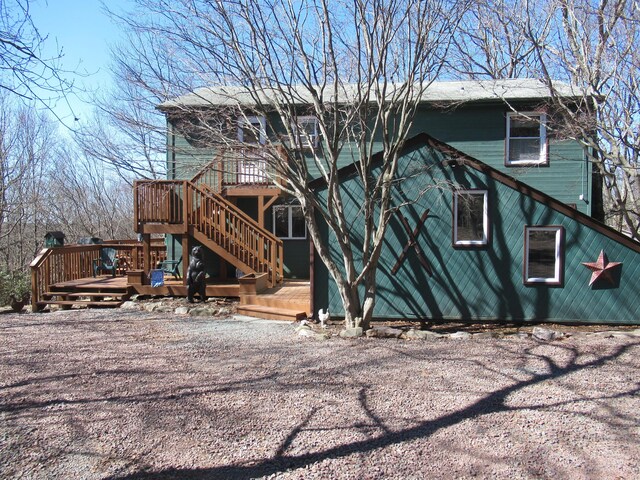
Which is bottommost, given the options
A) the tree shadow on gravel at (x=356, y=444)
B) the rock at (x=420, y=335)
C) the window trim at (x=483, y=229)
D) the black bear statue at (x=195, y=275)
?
the tree shadow on gravel at (x=356, y=444)

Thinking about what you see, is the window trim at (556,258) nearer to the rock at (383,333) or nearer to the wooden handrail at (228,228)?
the rock at (383,333)

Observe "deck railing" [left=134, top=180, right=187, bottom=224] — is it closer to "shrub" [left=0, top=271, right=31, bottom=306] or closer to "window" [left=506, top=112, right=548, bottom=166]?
"shrub" [left=0, top=271, right=31, bottom=306]

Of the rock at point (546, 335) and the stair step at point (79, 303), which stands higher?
the stair step at point (79, 303)

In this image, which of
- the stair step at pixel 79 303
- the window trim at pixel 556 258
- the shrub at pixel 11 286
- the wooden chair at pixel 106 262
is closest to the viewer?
the window trim at pixel 556 258

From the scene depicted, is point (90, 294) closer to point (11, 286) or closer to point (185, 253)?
point (185, 253)

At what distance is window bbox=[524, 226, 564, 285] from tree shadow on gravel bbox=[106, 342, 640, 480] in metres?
4.08

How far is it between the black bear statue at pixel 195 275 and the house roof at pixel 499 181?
3477 millimetres

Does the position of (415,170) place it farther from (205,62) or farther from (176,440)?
(176,440)

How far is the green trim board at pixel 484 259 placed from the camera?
927 cm

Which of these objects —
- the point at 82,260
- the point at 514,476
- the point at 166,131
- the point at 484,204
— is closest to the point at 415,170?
the point at 484,204

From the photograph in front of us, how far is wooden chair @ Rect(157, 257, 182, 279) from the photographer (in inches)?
516

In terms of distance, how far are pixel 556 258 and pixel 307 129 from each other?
5715mm

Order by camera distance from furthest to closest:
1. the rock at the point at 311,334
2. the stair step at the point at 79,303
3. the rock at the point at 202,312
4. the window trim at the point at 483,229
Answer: the stair step at the point at 79,303
the rock at the point at 202,312
the window trim at the point at 483,229
the rock at the point at 311,334

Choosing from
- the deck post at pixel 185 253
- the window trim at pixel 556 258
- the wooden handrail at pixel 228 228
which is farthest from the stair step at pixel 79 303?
the window trim at pixel 556 258
